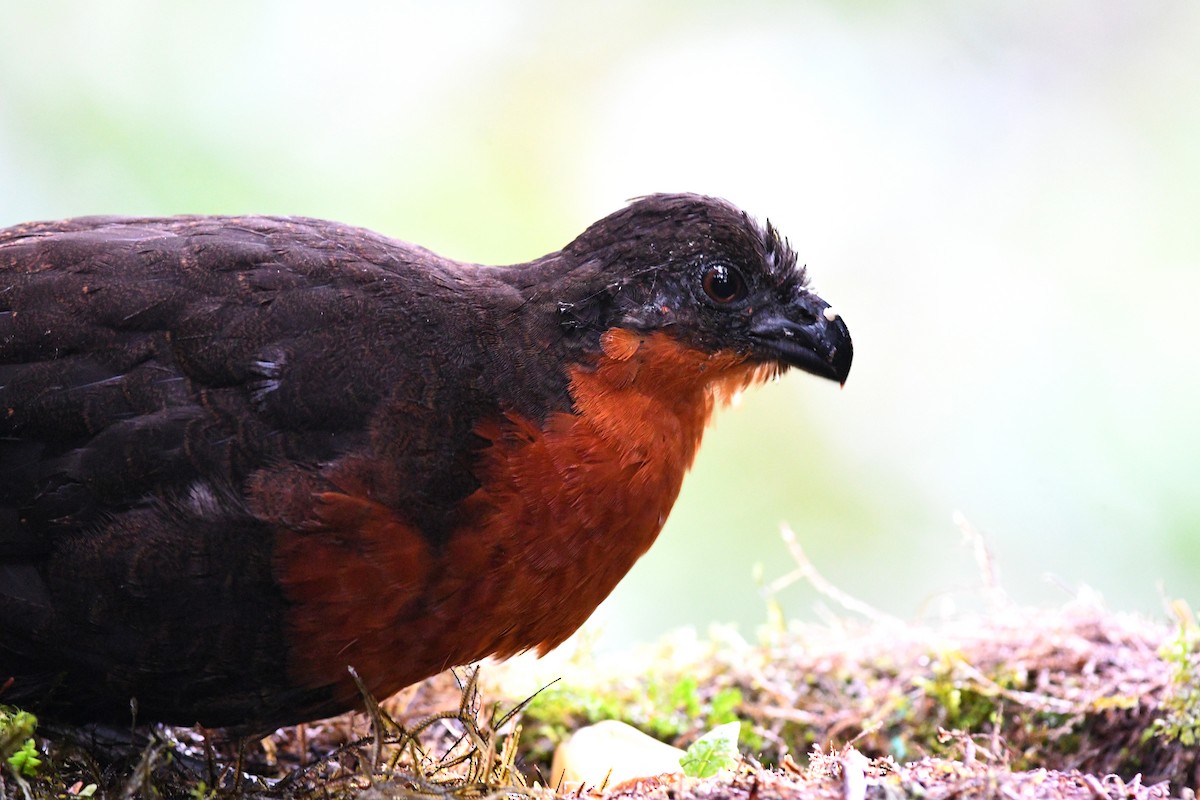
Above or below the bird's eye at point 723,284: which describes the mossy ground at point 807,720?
below

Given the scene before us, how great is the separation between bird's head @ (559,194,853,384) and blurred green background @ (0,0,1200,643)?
327 centimetres

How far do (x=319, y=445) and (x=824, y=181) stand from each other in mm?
5607

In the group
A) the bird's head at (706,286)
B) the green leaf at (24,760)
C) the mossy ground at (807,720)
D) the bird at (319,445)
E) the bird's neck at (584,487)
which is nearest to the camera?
the green leaf at (24,760)

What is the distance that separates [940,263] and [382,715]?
5767 millimetres

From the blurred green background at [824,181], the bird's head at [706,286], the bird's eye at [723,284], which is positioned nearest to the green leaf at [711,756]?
the bird's head at [706,286]

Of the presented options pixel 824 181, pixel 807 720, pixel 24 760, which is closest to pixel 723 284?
pixel 807 720

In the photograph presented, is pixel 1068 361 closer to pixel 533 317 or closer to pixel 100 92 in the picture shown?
pixel 533 317

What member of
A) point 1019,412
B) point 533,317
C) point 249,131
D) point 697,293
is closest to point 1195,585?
point 1019,412

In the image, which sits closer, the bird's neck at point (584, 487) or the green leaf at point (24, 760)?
the green leaf at point (24, 760)

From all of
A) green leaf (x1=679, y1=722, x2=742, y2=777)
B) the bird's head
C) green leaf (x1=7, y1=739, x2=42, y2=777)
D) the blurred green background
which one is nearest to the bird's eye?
the bird's head

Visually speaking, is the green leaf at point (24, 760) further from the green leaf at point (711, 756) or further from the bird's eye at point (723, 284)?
the bird's eye at point (723, 284)

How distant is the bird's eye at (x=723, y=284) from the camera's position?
374cm

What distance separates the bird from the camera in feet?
10.6

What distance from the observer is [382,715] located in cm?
335
